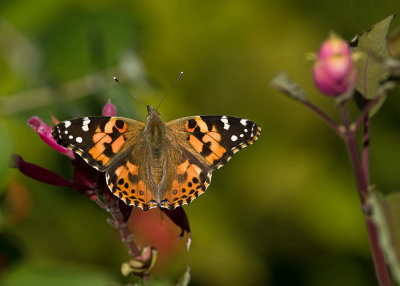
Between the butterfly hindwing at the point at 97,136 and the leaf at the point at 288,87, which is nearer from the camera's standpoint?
the leaf at the point at 288,87

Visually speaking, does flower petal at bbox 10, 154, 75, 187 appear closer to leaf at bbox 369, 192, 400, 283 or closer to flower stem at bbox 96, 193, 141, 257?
flower stem at bbox 96, 193, 141, 257

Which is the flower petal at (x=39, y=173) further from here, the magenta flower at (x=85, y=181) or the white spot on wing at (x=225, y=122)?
the white spot on wing at (x=225, y=122)

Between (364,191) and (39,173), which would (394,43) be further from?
(39,173)

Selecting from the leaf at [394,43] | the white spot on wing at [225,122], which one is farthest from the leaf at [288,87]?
the white spot on wing at [225,122]

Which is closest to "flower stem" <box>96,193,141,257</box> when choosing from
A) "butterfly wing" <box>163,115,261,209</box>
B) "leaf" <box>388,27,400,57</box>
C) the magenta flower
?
the magenta flower

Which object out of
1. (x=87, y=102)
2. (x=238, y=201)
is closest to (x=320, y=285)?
(x=238, y=201)

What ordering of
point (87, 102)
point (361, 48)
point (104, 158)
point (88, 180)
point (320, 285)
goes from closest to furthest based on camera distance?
point (361, 48)
point (88, 180)
point (104, 158)
point (87, 102)
point (320, 285)

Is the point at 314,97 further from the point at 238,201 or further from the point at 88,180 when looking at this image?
the point at 88,180
